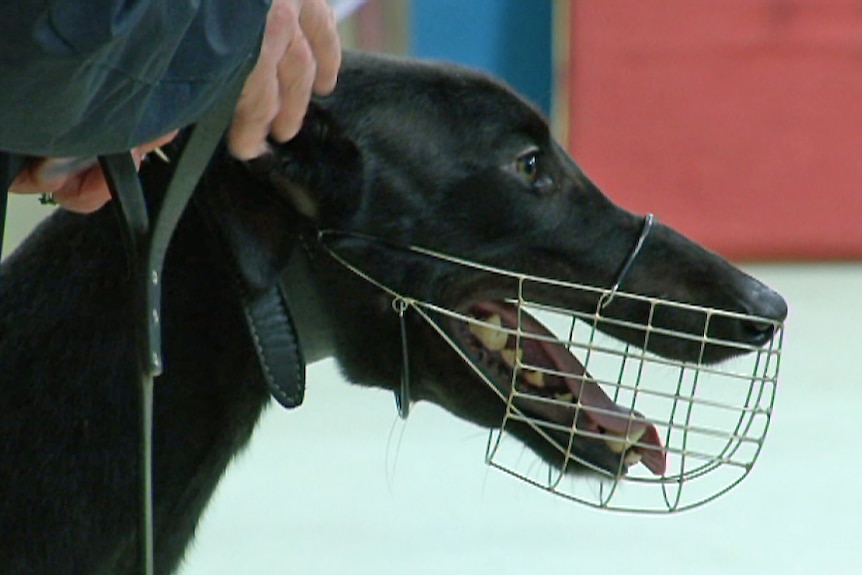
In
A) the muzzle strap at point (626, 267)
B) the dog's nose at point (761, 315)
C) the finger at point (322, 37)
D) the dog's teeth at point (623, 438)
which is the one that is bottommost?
the dog's teeth at point (623, 438)

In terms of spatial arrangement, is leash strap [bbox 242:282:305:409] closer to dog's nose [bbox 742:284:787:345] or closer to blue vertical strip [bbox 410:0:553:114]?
dog's nose [bbox 742:284:787:345]

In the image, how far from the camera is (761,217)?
4102 mm

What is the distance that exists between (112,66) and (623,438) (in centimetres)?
61

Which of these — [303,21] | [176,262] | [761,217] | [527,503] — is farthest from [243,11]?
[761,217]

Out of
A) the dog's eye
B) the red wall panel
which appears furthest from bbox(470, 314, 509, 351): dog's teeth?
the red wall panel

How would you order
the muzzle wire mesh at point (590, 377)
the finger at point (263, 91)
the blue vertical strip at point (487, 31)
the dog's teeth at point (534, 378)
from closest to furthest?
the finger at point (263, 91) → the muzzle wire mesh at point (590, 377) → the dog's teeth at point (534, 378) → the blue vertical strip at point (487, 31)

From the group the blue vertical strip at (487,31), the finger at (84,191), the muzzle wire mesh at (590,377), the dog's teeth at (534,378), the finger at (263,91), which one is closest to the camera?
the finger at (263,91)

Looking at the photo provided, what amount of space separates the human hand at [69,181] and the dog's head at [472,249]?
13 cm

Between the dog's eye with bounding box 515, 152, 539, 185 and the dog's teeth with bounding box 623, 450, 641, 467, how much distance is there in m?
0.27

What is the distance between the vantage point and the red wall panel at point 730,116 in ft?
13.4

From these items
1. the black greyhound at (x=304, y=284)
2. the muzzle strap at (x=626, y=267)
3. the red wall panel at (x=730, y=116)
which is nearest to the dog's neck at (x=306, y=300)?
the black greyhound at (x=304, y=284)

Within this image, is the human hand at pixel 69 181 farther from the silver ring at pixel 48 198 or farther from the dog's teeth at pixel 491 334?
the dog's teeth at pixel 491 334

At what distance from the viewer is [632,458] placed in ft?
4.37

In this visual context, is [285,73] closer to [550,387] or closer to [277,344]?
[277,344]
